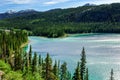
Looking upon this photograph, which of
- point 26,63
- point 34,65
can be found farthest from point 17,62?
point 34,65

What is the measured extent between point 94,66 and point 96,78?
23.1m

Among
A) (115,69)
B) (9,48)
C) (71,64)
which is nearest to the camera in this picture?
(115,69)

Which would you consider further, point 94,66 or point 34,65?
point 94,66

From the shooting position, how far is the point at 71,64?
139 m

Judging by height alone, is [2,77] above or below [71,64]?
above

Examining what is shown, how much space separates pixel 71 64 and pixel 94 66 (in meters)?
11.1

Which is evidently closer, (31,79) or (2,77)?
(2,77)

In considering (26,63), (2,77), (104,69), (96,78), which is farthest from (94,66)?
(2,77)

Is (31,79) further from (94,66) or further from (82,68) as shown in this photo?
(94,66)

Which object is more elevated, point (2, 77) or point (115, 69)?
point (2, 77)

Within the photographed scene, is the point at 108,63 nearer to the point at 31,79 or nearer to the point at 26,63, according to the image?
the point at 26,63

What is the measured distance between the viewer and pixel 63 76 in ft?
326

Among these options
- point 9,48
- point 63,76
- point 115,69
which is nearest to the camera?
point 63,76

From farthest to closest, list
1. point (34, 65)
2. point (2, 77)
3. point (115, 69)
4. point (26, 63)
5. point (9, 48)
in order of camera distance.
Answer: point (9, 48), point (115, 69), point (26, 63), point (34, 65), point (2, 77)
